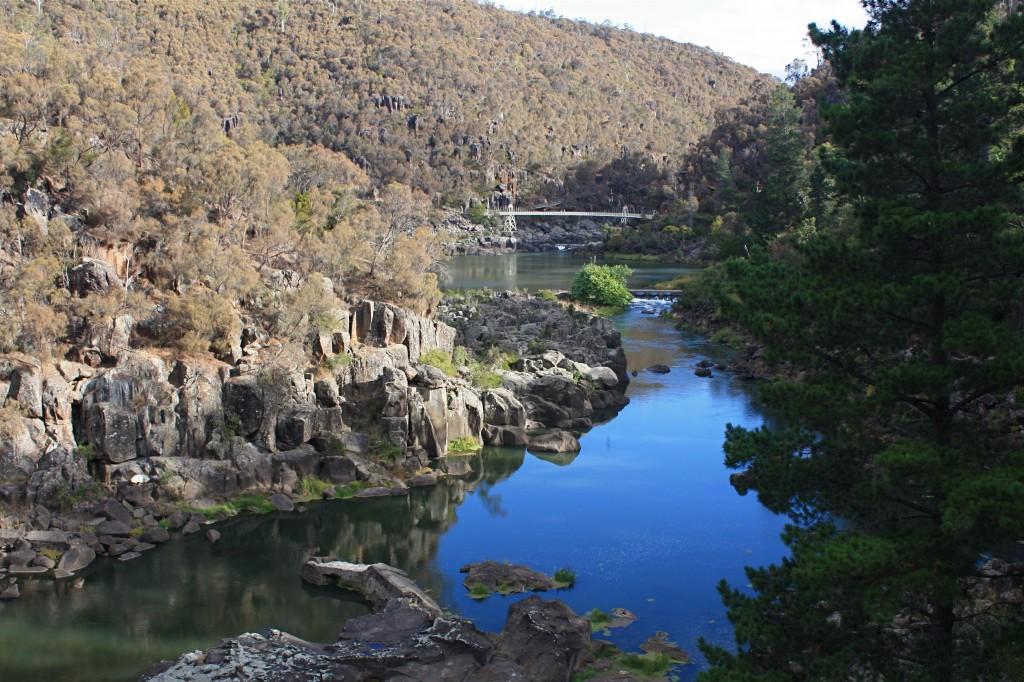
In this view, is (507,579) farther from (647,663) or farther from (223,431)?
(223,431)

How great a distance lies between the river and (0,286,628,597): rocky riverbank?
106cm

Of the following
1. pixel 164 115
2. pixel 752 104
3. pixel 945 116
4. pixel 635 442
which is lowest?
pixel 635 442

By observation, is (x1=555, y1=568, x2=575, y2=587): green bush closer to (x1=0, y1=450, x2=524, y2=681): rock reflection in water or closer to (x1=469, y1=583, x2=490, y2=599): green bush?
(x1=469, y1=583, x2=490, y2=599): green bush

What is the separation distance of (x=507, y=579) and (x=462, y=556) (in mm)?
3057

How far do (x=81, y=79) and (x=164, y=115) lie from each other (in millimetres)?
3882

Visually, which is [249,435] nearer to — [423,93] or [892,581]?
[892,581]

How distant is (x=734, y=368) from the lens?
5478 centimetres

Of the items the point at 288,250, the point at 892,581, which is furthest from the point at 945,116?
the point at 288,250

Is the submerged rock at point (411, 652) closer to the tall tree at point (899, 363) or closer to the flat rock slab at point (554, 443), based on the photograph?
the tall tree at point (899, 363)

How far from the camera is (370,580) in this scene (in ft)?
85.1

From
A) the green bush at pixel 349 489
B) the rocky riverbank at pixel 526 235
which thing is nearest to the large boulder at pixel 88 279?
the green bush at pixel 349 489

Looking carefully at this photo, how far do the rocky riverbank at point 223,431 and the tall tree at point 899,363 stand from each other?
1980cm

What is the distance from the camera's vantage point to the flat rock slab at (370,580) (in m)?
24.5

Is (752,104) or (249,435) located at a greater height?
(752,104)
